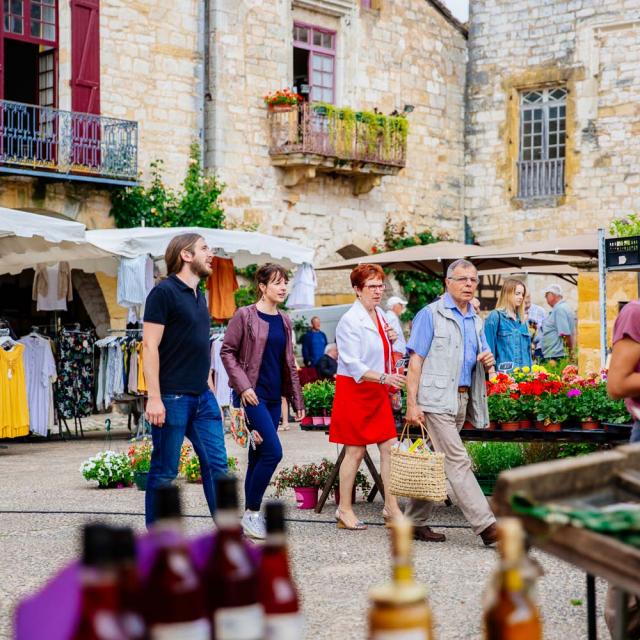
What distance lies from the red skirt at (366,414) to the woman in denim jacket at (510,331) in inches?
125

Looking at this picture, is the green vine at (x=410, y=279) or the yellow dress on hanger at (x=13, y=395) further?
the green vine at (x=410, y=279)

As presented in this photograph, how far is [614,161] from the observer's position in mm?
24219

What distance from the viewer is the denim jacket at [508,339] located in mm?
10898

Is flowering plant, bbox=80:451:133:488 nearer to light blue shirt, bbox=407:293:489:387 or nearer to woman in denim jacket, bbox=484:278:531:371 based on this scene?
woman in denim jacket, bbox=484:278:531:371

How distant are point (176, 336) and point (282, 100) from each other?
15798 mm

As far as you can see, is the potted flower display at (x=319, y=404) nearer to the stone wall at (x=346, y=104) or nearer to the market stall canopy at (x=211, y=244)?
the market stall canopy at (x=211, y=244)

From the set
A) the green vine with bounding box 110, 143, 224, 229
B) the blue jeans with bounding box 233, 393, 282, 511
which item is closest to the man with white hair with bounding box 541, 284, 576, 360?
the green vine with bounding box 110, 143, 224, 229

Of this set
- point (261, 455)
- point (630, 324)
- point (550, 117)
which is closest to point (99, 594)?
point (630, 324)

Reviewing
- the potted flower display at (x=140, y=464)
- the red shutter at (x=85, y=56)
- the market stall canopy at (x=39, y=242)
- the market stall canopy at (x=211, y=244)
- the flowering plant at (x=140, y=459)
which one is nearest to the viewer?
the potted flower display at (x=140, y=464)

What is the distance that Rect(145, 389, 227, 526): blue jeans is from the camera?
6457 millimetres

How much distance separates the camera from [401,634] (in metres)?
1.87

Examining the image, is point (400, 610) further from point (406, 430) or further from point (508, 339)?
point (508, 339)

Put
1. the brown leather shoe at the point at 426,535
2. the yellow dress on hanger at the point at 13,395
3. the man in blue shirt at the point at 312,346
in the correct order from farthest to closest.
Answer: the man in blue shirt at the point at 312,346 → the yellow dress on hanger at the point at 13,395 → the brown leather shoe at the point at 426,535

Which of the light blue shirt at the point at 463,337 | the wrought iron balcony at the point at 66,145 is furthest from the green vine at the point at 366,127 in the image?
the light blue shirt at the point at 463,337
